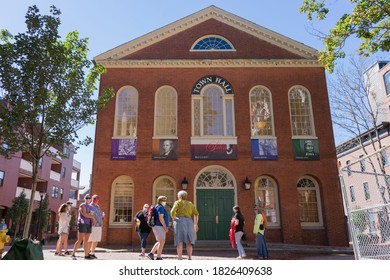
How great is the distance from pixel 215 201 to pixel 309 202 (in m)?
4.69

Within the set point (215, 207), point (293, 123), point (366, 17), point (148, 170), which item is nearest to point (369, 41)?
point (366, 17)

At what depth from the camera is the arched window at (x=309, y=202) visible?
1533 centimetres

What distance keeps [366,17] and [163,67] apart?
33.8 ft

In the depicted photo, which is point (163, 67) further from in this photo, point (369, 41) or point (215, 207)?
point (369, 41)

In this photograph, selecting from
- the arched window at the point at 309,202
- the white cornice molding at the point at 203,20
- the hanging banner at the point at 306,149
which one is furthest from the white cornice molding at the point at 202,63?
the arched window at the point at 309,202

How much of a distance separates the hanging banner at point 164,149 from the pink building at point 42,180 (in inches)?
351

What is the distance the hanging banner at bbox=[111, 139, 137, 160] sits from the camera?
15.5 metres

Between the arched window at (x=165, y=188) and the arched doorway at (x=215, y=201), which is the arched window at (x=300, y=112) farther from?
the arched window at (x=165, y=188)

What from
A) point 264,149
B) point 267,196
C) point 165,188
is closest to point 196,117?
point 264,149

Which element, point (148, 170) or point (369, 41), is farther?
point (148, 170)

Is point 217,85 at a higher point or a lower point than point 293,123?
higher

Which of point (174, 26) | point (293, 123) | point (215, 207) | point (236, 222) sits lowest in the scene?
point (236, 222)

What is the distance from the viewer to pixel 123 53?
17.3m

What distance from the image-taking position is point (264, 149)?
15.7m
